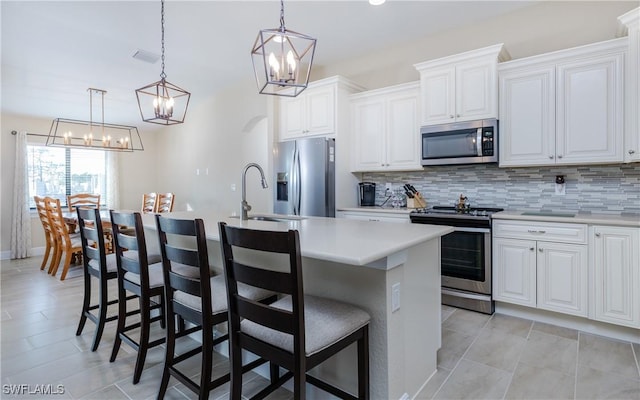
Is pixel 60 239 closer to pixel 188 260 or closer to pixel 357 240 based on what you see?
pixel 188 260

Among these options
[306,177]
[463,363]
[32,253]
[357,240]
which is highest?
[306,177]

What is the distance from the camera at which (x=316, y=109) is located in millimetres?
4156

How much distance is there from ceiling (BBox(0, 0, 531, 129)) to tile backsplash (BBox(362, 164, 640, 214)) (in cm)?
159

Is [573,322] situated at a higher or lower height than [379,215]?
lower

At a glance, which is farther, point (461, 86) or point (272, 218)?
Answer: point (461, 86)

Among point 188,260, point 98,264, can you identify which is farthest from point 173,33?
point 188,260

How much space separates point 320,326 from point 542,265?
2.25 m

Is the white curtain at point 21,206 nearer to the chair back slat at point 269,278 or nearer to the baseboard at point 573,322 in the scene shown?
the chair back slat at point 269,278

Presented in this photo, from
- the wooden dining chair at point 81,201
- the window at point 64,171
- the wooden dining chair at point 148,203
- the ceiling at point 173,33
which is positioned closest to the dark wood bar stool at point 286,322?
the ceiling at point 173,33

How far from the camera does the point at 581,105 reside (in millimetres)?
2721

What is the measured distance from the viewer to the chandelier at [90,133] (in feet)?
16.2

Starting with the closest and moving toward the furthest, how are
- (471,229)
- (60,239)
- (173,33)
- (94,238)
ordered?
1. (94,238)
2. (471,229)
3. (173,33)
4. (60,239)

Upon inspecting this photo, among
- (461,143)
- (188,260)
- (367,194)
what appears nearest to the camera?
(188,260)

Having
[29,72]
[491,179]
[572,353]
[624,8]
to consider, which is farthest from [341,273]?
[29,72]
